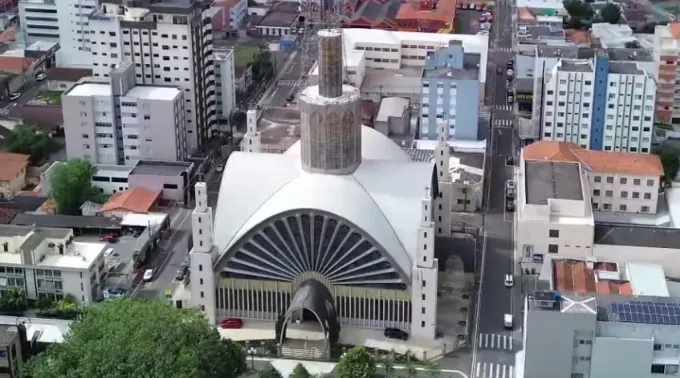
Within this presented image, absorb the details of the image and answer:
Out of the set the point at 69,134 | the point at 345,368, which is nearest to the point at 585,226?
the point at 345,368

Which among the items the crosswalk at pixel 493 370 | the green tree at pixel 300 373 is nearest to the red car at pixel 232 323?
the green tree at pixel 300 373

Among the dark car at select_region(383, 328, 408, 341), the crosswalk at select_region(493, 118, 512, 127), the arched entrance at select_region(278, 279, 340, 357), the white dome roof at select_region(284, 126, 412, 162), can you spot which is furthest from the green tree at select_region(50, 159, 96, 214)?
the crosswalk at select_region(493, 118, 512, 127)

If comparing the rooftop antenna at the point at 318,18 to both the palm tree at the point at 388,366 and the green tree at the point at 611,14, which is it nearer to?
the palm tree at the point at 388,366

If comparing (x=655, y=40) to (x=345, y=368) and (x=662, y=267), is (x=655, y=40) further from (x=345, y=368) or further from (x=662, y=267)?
(x=345, y=368)

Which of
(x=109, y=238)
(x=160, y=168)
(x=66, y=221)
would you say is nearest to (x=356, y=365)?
(x=109, y=238)

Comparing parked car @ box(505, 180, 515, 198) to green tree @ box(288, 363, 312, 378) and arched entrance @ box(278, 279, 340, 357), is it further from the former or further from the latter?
green tree @ box(288, 363, 312, 378)
